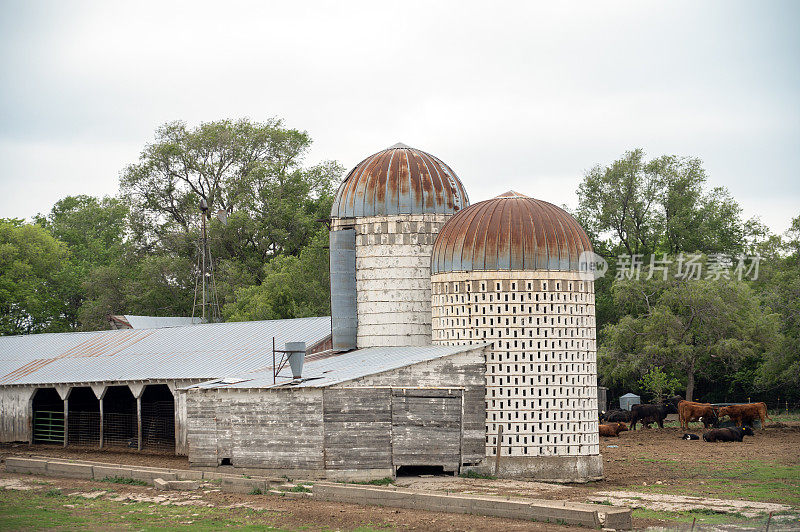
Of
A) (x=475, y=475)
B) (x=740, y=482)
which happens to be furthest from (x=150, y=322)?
(x=740, y=482)

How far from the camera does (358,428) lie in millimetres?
29891

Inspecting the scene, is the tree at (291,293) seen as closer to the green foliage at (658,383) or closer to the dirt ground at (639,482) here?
the green foliage at (658,383)

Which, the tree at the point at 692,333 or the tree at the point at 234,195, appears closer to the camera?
the tree at the point at 692,333

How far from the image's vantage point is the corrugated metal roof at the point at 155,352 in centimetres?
3950

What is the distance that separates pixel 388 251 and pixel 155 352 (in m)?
12.8

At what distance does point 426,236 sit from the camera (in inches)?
1459

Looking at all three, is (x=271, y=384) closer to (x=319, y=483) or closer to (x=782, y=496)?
(x=319, y=483)

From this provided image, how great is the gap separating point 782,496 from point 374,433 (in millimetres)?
11034

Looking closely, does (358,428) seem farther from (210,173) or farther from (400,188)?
(210,173)

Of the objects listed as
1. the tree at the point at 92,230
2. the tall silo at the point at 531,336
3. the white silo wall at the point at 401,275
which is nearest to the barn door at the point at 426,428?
the tall silo at the point at 531,336

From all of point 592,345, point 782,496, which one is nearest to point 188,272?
point 592,345

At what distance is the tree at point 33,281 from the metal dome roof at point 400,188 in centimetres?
4392

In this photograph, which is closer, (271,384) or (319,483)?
(319,483)

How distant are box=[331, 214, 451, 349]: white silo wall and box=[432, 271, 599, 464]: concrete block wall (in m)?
4.93
